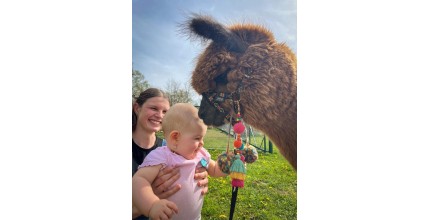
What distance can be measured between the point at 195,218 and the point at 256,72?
101cm

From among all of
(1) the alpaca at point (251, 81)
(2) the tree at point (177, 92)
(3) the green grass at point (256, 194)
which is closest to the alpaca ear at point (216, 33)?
(1) the alpaca at point (251, 81)

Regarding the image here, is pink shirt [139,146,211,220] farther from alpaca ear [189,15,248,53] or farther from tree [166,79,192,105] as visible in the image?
alpaca ear [189,15,248,53]

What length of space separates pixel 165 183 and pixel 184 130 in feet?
1.14

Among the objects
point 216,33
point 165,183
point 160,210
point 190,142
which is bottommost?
point 160,210

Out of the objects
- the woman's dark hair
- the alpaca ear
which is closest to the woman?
the woman's dark hair

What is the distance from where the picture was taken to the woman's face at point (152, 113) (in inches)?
111

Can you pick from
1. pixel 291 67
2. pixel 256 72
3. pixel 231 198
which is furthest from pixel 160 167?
pixel 291 67

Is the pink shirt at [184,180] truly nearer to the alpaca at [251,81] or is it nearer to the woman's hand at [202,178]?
the woman's hand at [202,178]

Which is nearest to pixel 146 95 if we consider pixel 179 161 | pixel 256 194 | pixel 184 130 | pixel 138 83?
pixel 138 83

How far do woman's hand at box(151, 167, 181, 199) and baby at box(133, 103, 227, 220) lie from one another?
0.02 m

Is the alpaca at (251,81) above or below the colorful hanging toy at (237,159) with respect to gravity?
above

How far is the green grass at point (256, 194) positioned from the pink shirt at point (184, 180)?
3.3 inches

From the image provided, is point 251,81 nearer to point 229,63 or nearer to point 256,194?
point 229,63

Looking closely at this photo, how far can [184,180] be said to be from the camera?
272 cm
